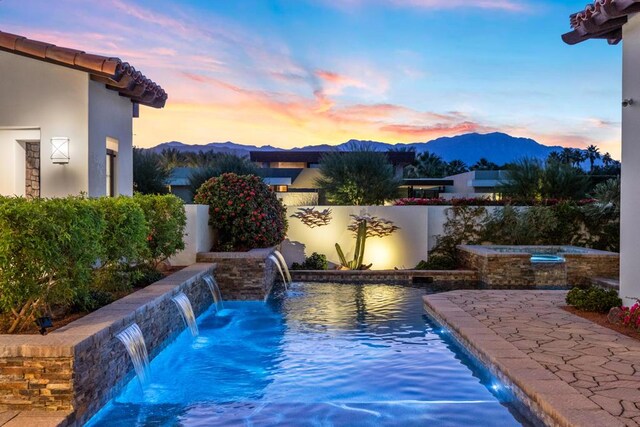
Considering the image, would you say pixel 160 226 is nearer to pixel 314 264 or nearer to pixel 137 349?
pixel 137 349

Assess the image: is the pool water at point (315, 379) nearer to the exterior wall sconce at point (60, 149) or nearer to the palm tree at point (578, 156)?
the exterior wall sconce at point (60, 149)

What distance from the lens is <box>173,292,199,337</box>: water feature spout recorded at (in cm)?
870

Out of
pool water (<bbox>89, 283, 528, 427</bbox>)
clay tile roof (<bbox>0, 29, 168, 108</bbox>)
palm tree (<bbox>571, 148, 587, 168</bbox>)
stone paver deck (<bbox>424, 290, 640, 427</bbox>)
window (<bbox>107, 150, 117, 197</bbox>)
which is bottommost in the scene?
pool water (<bbox>89, 283, 528, 427</bbox>)

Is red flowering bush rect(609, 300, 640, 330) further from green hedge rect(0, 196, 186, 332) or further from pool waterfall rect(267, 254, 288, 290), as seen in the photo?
pool waterfall rect(267, 254, 288, 290)

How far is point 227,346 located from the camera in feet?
27.5

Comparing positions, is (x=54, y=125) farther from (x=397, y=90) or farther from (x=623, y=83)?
(x=397, y=90)

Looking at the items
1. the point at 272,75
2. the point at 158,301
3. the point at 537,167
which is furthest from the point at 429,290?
the point at 537,167

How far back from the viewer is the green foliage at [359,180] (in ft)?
75.0

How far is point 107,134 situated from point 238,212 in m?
3.43

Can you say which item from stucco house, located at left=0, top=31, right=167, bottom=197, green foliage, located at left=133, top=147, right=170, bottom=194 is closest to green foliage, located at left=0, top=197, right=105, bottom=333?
stucco house, located at left=0, top=31, right=167, bottom=197

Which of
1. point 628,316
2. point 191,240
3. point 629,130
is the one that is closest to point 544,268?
point 629,130

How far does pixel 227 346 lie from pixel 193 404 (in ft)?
8.27

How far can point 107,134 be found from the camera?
36.9 ft

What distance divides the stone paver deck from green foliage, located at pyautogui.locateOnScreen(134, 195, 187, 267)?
180 inches
